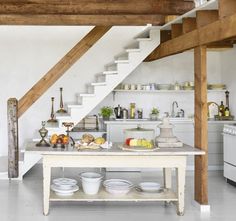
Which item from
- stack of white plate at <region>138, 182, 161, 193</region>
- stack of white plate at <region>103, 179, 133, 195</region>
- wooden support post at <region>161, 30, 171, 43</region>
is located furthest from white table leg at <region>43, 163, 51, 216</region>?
wooden support post at <region>161, 30, 171, 43</region>

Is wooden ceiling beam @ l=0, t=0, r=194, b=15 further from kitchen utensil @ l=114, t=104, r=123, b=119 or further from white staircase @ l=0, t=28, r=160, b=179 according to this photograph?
kitchen utensil @ l=114, t=104, r=123, b=119

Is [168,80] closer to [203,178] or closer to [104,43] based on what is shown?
[104,43]

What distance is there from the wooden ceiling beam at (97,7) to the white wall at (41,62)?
8.18 ft

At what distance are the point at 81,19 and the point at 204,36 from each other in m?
2.14

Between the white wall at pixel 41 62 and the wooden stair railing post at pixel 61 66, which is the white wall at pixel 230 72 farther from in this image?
the wooden stair railing post at pixel 61 66

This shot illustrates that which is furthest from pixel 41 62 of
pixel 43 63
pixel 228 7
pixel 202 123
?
pixel 228 7

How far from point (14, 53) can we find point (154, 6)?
385cm

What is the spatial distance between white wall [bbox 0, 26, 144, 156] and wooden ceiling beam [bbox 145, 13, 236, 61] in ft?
6.71

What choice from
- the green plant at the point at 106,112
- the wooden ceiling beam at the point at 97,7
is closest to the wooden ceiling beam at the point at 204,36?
the wooden ceiling beam at the point at 97,7

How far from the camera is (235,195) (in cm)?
620

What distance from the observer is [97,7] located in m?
6.15

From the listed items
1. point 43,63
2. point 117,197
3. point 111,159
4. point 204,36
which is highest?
point 43,63

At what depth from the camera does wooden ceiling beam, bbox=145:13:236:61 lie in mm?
4364

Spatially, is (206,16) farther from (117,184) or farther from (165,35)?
(117,184)
